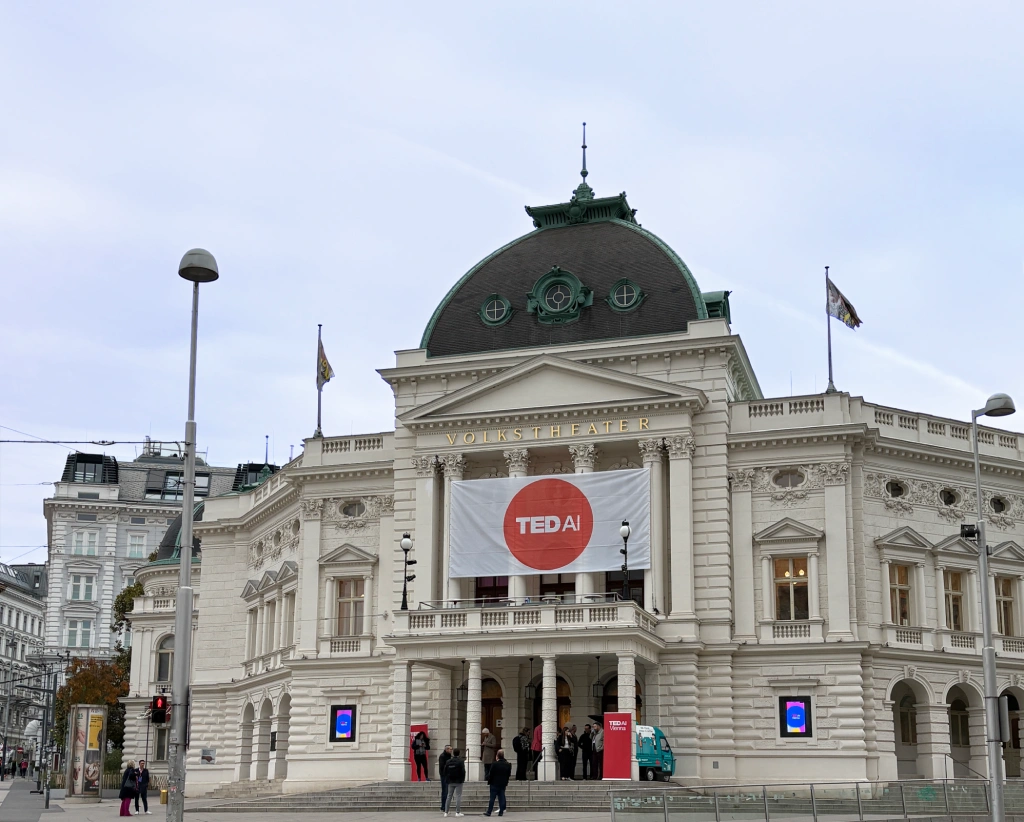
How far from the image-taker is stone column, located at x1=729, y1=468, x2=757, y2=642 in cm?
5088

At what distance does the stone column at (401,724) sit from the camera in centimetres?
4984

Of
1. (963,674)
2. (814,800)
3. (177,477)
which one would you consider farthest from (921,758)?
(177,477)

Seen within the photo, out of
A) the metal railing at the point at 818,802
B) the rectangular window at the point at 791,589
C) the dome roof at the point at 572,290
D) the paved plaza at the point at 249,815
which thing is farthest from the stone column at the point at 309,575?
the metal railing at the point at 818,802

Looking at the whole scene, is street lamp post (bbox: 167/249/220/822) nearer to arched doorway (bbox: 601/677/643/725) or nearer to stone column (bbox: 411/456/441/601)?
stone column (bbox: 411/456/441/601)

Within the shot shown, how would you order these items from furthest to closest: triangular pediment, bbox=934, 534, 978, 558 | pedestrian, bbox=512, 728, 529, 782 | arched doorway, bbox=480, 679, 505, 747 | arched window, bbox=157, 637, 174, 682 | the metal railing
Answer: arched window, bbox=157, 637, 174, 682 → arched doorway, bbox=480, 679, 505, 747 → triangular pediment, bbox=934, 534, 978, 558 → pedestrian, bbox=512, 728, 529, 782 → the metal railing

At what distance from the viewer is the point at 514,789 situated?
4350 centimetres

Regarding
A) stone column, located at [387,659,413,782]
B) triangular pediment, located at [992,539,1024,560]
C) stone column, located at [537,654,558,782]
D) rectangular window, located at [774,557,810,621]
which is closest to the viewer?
stone column, located at [537,654,558,782]

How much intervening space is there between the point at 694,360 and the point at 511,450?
26.3 feet

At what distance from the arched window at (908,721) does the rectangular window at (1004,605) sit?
4.56 meters

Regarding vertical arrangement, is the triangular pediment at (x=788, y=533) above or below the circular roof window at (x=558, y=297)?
below

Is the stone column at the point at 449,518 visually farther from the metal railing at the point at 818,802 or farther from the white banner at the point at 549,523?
the metal railing at the point at 818,802

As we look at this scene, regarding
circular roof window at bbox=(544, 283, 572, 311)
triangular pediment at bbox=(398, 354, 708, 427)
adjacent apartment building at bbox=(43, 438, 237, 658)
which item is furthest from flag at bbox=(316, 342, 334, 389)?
adjacent apartment building at bbox=(43, 438, 237, 658)

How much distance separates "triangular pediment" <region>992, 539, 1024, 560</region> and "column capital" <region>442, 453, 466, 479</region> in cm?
2119

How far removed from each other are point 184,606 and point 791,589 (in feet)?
98.0
